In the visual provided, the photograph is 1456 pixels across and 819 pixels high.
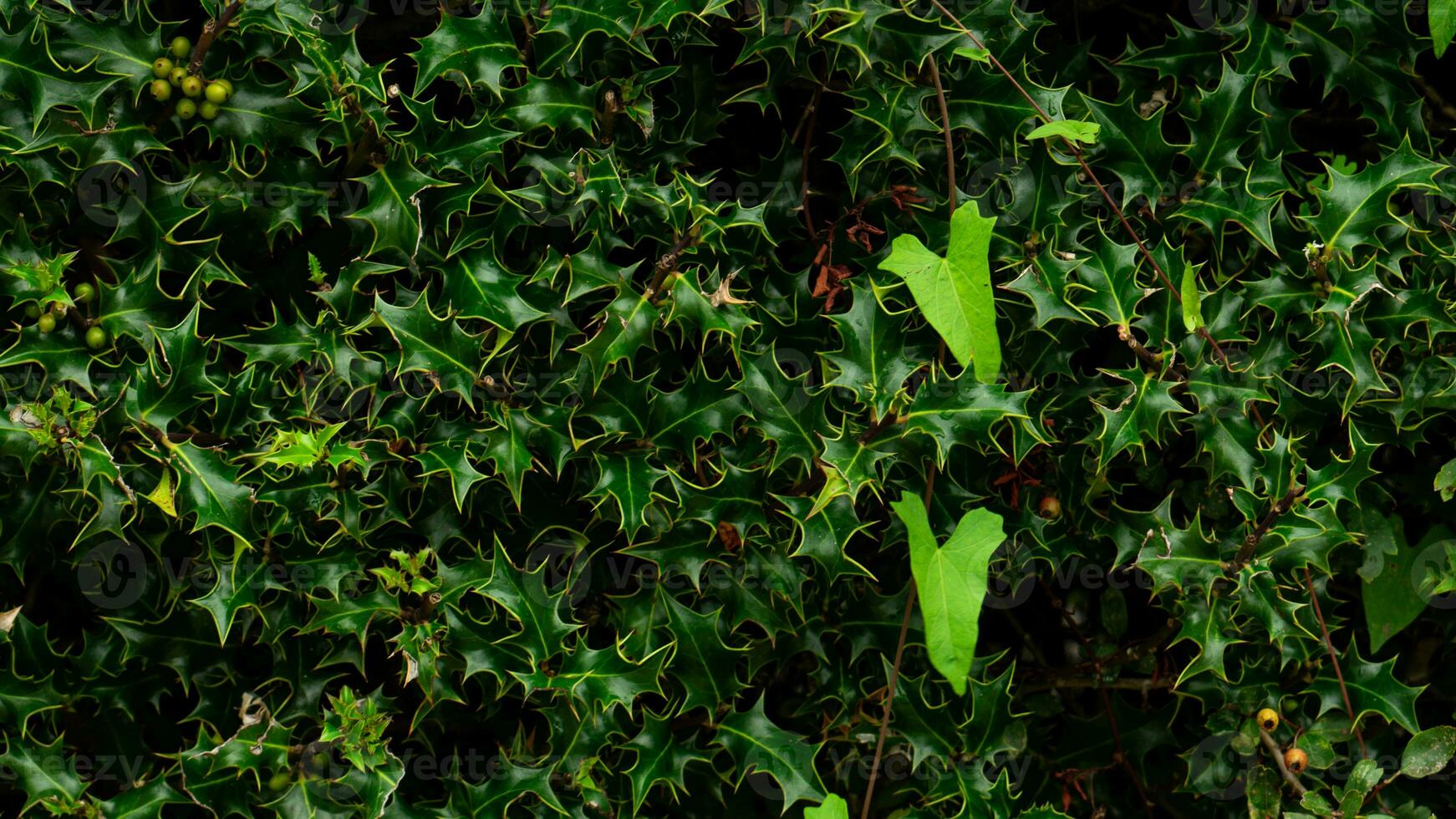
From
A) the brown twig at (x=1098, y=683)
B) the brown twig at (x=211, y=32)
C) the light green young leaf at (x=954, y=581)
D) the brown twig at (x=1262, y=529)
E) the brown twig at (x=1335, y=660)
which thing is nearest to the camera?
the light green young leaf at (x=954, y=581)

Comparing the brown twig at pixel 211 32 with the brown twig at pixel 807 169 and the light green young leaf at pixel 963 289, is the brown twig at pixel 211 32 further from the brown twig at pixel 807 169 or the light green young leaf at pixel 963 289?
the light green young leaf at pixel 963 289

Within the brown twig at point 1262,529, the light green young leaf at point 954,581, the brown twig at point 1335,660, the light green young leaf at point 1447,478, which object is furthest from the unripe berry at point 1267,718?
the light green young leaf at point 954,581

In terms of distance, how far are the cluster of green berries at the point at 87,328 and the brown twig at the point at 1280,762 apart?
2.43 m

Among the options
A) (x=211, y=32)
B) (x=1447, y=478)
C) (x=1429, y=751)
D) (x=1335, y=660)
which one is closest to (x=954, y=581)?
(x=1335, y=660)

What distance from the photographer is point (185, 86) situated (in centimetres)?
208

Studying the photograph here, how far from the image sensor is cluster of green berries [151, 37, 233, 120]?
2.08 m

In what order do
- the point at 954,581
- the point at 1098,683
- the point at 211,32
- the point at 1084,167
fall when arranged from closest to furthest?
the point at 954,581
the point at 211,32
the point at 1084,167
the point at 1098,683

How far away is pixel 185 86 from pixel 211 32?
0.12 meters

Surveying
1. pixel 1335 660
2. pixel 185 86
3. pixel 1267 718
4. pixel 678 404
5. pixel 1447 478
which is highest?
pixel 185 86

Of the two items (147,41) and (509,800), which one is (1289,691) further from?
(147,41)

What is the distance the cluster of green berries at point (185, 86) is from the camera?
2.08 m

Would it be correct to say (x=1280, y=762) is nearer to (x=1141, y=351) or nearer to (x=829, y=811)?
(x=1141, y=351)

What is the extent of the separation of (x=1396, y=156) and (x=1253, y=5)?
44 centimetres

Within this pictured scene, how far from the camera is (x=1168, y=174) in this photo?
2.39 meters
